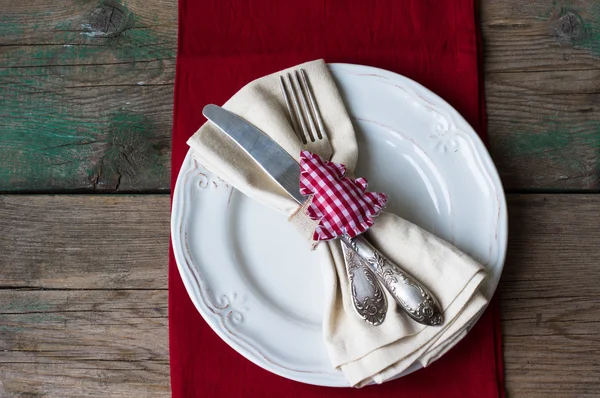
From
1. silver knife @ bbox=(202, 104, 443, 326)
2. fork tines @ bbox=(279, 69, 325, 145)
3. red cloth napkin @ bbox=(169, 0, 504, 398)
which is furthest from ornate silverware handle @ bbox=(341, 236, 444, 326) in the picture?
red cloth napkin @ bbox=(169, 0, 504, 398)

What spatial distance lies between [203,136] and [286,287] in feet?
0.67

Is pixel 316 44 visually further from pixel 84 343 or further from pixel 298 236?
pixel 84 343

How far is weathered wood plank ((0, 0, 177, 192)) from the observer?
2.59 ft

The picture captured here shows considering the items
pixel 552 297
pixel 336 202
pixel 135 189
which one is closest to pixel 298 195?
pixel 336 202

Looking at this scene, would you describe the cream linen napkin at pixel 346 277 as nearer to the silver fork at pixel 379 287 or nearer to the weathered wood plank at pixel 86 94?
the silver fork at pixel 379 287

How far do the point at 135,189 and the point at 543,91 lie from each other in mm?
582

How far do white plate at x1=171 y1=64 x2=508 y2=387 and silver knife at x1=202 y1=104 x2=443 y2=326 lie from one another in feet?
0.21

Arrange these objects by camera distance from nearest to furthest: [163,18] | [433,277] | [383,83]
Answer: [433,277], [383,83], [163,18]

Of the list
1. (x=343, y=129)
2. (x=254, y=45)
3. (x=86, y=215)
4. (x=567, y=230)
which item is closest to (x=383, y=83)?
(x=343, y=129)

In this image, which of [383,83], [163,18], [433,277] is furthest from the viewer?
[163,18]

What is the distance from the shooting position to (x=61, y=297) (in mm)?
750

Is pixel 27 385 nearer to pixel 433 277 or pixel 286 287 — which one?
pixel 286 287

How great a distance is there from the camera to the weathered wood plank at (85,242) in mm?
752

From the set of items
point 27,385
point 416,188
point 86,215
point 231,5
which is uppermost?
point 231,5
